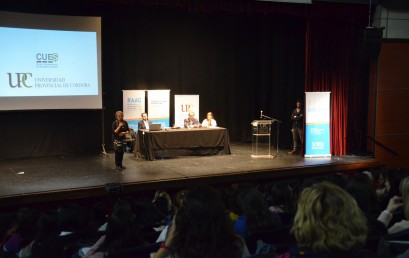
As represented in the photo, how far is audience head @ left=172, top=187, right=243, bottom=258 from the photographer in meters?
2.23

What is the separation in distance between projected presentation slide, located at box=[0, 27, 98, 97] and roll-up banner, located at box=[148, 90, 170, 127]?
1.32 m

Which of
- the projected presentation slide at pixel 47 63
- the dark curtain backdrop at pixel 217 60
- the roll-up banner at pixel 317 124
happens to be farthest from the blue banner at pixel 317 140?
the projected presentation slide at pixel 47 63

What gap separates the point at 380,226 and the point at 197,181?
5038mm

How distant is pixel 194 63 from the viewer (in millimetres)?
11781

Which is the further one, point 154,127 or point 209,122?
point 209,122

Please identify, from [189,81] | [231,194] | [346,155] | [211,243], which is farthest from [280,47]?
[211,243]

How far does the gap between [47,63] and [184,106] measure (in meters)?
3.24

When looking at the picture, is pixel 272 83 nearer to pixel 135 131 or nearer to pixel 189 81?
pixel 189 81

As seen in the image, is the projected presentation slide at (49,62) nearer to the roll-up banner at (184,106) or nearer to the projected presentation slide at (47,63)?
the projected presentation slide at (47,63)

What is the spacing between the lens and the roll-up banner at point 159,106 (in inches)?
426

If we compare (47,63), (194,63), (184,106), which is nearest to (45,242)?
(47,63)

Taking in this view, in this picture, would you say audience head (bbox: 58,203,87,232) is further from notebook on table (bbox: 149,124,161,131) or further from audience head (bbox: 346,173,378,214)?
notebook on table (bbox: 149,124,161,131)

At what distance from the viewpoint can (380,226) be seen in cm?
294

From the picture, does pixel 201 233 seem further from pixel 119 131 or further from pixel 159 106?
pixel 159 106
